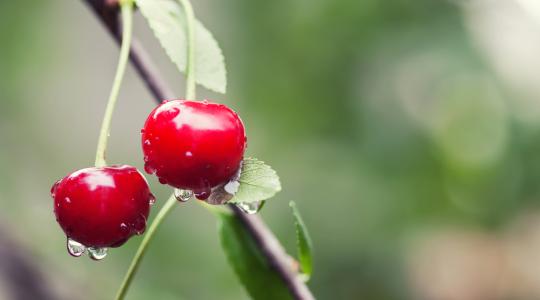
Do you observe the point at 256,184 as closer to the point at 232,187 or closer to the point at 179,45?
the point at 232,187

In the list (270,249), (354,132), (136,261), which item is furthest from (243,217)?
(354,132)

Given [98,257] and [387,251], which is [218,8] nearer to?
[387,251]

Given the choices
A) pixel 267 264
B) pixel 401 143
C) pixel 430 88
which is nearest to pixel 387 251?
pixel 401 143

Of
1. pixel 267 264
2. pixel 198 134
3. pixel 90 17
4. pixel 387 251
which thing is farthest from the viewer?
pixel 90 17

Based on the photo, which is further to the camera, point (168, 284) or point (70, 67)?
point (70, 67)

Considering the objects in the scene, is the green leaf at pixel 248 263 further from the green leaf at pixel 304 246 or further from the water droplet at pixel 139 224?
the water droplet at pixel 139 224

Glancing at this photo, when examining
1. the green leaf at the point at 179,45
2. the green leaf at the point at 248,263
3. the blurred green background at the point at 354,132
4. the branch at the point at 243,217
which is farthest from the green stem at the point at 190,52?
the blurred green background at the point at 354,132

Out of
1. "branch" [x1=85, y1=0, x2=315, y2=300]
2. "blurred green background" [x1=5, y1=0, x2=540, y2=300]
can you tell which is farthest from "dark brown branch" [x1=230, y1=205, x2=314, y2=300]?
"blurred green background" [x1=5, y1=0, x2=540, y2=300]
